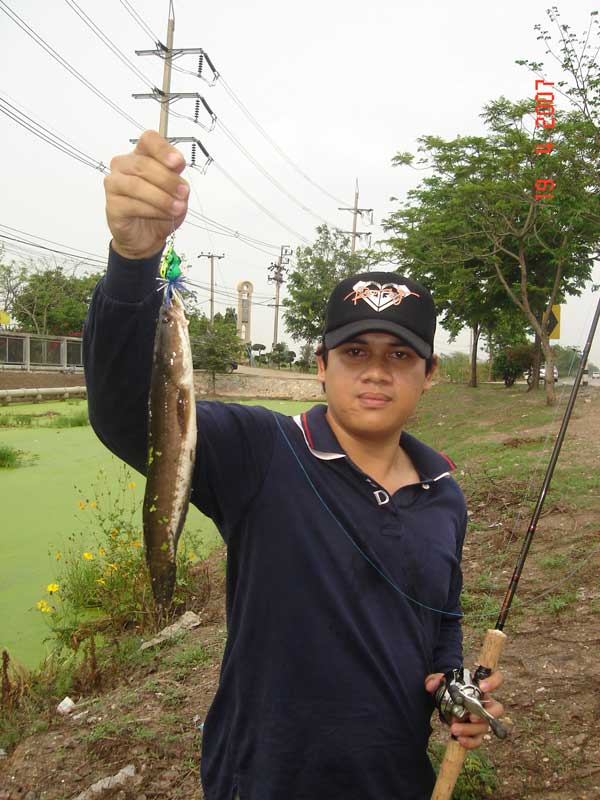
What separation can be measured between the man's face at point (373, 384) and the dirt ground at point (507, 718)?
6.32 feet

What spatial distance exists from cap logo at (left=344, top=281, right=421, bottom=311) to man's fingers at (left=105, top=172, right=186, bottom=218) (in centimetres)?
63

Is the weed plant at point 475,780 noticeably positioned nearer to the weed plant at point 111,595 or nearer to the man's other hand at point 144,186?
the man's other hand at point 144,186

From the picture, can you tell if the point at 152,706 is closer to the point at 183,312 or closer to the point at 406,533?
the point at 406,533

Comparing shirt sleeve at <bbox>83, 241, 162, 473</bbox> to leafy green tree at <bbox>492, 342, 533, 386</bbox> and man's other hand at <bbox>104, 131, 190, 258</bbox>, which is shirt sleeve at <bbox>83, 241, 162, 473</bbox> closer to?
man's other hand at <bbox>104, 131, 190, 258</bbox>

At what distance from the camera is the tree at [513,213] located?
10766mm

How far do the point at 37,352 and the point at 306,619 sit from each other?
29.4 m

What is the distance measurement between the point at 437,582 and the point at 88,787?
231 cm

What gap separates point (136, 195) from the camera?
121 centimetres


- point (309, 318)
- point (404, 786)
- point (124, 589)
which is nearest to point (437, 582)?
point (404, 786)

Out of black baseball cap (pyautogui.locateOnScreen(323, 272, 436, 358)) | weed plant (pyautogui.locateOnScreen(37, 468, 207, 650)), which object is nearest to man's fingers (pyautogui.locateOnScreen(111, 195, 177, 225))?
black baseball cap (pyautogui.locateOnScreen(323, 272, 436, 358))

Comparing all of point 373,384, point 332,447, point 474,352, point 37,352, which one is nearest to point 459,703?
point 332,447

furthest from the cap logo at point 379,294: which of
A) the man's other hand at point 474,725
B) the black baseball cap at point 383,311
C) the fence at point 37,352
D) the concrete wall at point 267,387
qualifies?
the concrete wall at point 267,387

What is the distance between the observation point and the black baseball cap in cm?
166

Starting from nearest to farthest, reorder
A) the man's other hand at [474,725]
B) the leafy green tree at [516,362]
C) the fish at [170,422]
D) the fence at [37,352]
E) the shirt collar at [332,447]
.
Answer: the fish at [170,422] → the shirt collar at [332,447] → the man's other hand at [474,725] → the leafy green tree at [516,362] → the fence at [37,352]
